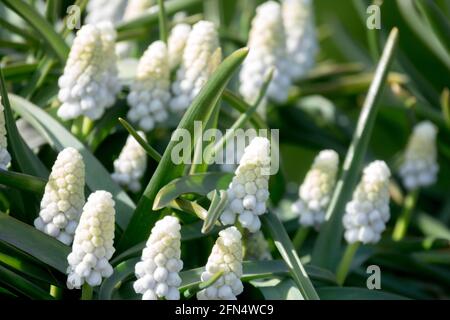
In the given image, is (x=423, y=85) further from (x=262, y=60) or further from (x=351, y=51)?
(x=262, y=60)

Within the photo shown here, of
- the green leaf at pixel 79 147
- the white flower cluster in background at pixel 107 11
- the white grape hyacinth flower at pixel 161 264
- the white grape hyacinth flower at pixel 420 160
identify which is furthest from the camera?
the white flower cluster in background at pixel 107 11

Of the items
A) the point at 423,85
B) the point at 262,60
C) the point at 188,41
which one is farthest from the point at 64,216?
the point at 423,85

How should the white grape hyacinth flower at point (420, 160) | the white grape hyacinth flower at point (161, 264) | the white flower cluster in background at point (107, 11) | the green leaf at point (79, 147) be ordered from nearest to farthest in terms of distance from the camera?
the white grape hyacinth flower at point (161, 264), the green leaf at point (79, 147), the white grape hyacinth flower at point (420, 160), the white flower cluster in background at point (107, 11)

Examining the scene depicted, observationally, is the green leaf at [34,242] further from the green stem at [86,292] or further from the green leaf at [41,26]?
the green leaf at [41,26]

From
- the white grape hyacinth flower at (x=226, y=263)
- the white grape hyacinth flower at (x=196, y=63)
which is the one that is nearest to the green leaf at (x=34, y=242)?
the white grape hyacinth flower at (x=226, y=263)

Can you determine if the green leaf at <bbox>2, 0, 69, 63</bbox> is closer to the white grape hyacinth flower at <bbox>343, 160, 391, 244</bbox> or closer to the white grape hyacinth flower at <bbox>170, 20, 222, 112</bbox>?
the white grape hyacinth flower at <bbox>170, 20, 222, 112</bbox>

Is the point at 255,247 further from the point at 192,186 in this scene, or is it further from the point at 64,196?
the point at 64,196
